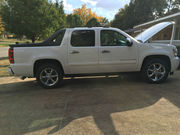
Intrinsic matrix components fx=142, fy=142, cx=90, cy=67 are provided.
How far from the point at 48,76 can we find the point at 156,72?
144 inches

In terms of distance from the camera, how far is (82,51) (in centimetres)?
450

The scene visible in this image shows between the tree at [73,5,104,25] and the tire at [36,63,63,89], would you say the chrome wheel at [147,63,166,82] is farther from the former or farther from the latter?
the tree at [73,5,104,25]

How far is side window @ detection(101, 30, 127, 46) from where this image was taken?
4.63 m

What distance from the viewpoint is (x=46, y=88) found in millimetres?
4648

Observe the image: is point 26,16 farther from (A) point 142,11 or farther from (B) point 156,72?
(A) point 142,11

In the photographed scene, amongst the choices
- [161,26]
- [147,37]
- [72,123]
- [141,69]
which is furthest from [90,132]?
[161,26]

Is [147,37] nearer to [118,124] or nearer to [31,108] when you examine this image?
[118,124]

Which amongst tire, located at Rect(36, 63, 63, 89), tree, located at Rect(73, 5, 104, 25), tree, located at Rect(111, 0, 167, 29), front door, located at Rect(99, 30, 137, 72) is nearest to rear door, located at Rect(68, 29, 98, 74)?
front door, located at Rect(99, 30, 137, 72)

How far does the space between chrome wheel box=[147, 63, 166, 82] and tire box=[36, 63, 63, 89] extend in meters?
3.03

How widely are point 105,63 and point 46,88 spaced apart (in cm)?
209

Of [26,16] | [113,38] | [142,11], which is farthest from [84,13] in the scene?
[113,38]

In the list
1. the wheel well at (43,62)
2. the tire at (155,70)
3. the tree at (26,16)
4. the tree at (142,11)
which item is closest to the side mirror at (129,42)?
the tire at (155,70)

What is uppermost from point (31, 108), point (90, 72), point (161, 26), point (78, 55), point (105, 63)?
point (161, 26)

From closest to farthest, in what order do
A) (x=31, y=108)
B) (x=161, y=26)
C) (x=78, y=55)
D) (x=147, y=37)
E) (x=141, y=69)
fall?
→ (x=31, y=108), (x=78, y=55), (x=141, y=69), (x=147, y=37), (x=161, y=26)
